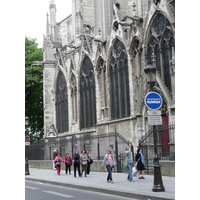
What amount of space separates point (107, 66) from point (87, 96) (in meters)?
4.48

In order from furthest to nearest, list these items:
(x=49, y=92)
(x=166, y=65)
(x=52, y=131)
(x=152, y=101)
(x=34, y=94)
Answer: (x=34, y=94), (x=49, y=92), (x=52, y=131), (x=166, y=65), (x=152, y=101)

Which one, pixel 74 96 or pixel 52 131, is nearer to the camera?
pixel 74 96

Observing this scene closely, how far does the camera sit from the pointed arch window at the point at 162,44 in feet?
77.0

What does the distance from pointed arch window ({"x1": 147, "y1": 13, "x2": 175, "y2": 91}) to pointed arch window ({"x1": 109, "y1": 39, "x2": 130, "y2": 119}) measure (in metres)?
3.21

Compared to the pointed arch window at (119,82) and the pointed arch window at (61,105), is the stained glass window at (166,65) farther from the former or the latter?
the pointed arch window at (61,105)

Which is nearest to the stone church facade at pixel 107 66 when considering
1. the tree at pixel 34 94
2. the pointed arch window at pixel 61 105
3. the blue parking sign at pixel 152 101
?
the pointed arch window at pixel 61 105

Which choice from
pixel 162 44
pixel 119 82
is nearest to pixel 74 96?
pixel 119 82

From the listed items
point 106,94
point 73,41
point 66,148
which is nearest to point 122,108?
point 106,94

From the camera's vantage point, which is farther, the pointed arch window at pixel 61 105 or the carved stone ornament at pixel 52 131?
the carved stone ornament at pixel 52 131

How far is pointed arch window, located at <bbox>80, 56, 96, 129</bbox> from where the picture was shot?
3219cm

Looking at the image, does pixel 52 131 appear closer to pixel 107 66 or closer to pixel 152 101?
pixel 107 66

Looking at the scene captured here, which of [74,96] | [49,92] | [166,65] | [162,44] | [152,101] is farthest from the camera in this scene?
[49,92]

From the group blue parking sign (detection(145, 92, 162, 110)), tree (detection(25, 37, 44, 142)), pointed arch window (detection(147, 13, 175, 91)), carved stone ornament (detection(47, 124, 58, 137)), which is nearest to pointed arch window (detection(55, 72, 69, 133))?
carved stone ornament (detection(47, 124, 58, 137))

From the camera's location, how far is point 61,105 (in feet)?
123
